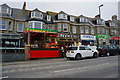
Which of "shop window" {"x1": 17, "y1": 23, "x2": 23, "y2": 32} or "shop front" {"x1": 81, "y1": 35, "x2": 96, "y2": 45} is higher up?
"shop window" {"x1": 17, "y1": 23, "x2": 23, "y2": 32}

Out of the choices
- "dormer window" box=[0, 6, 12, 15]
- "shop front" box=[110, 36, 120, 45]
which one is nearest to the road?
"dormer window" box=[0, 6, 12, 15]

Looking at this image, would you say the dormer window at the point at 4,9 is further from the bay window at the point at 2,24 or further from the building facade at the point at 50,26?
the bay window at the point at 2,24

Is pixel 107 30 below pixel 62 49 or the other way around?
the other way around

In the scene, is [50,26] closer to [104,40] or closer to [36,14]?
[36,14]

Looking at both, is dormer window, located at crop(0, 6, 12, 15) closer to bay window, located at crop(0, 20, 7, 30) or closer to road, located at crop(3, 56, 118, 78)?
bay window, located at crop(0, 20, 7, 30)

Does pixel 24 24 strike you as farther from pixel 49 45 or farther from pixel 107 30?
pixel 107 30

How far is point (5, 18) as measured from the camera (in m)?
22.5

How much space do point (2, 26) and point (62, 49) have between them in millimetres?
13032

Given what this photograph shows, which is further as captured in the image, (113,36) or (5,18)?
(113,36)

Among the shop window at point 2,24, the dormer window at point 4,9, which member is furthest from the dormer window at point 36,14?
the shop window at point 2,24

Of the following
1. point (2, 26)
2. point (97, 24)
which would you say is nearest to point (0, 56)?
point (2, 26)

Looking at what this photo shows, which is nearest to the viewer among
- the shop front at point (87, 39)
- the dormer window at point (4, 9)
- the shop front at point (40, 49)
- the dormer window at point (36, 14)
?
the shop front at point (40, 49)

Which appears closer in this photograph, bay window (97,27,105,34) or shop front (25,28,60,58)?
shop front (25,28,60,58)

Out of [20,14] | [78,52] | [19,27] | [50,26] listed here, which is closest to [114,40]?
[50,26]
